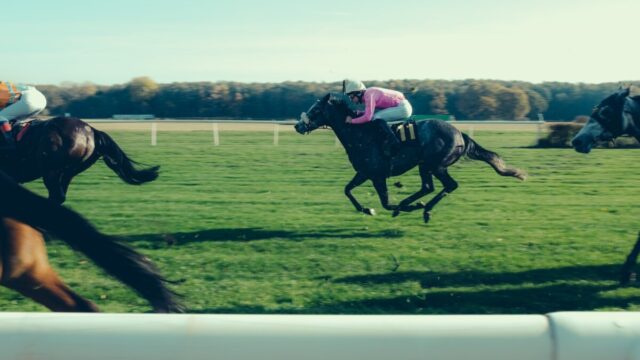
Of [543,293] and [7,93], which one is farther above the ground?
[7,93]

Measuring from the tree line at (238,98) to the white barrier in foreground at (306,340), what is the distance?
96.4 feet

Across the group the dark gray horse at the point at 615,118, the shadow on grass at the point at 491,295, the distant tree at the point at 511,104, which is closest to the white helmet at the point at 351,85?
the dark gray horse at the point at 615,118

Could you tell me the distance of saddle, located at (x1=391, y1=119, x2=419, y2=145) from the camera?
8.77 meters

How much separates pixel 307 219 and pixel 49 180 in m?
3.33

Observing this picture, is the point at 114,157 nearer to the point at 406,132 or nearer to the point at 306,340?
the point at 406,132

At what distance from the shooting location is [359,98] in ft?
29.3

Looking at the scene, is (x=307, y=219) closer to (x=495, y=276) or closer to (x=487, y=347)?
(x=495, y=276)

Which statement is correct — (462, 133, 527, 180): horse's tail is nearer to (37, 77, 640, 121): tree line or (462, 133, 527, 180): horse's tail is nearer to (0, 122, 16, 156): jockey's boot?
(0, 122, 16, 156): jockey's boot

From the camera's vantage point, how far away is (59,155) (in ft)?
27.1

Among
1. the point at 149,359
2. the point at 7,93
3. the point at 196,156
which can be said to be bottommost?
the point at 196,156

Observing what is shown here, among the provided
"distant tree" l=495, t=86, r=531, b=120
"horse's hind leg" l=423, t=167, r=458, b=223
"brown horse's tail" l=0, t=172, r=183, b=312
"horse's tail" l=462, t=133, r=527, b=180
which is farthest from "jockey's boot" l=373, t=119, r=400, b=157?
"distant tree" l=495, t=86, r=531, b=120

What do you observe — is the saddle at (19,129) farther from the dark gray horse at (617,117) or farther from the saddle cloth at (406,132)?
the dark gray horse at (617,117)

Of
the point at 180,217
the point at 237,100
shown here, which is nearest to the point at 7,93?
the point at 180,217

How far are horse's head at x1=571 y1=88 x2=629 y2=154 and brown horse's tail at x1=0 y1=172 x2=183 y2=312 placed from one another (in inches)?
204
